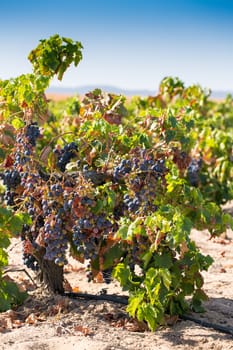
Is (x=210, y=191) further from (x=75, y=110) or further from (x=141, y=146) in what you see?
(x=141, y=146)

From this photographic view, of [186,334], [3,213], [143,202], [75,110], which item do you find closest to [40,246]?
[3,213]

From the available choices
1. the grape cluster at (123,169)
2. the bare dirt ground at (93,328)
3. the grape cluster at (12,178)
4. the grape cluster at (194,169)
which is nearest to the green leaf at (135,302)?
the bare dirt ground at (93,328)

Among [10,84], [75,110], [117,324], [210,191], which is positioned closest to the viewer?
[117,324]

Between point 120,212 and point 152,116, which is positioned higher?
point 152,116

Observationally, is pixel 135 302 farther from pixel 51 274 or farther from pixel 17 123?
pixel 17 123

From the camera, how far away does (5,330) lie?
450 cm

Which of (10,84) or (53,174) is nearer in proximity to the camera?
(53,174)

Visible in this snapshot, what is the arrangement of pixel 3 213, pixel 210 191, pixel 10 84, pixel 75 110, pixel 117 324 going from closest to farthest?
pixel 3 213 → pixel 117 324 → pixel 10 84 → pixel 210 191 → pixel 75 110

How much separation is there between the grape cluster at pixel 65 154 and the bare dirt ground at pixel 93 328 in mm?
1034

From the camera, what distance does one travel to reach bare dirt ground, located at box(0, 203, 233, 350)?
13.9 ft

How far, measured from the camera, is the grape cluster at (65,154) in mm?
5004

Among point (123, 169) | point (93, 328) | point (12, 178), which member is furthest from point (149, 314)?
point (12, 178)

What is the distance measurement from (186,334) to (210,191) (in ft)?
17.2

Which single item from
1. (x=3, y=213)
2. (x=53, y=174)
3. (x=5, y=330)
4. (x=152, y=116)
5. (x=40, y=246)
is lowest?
(x=5, y=330)
